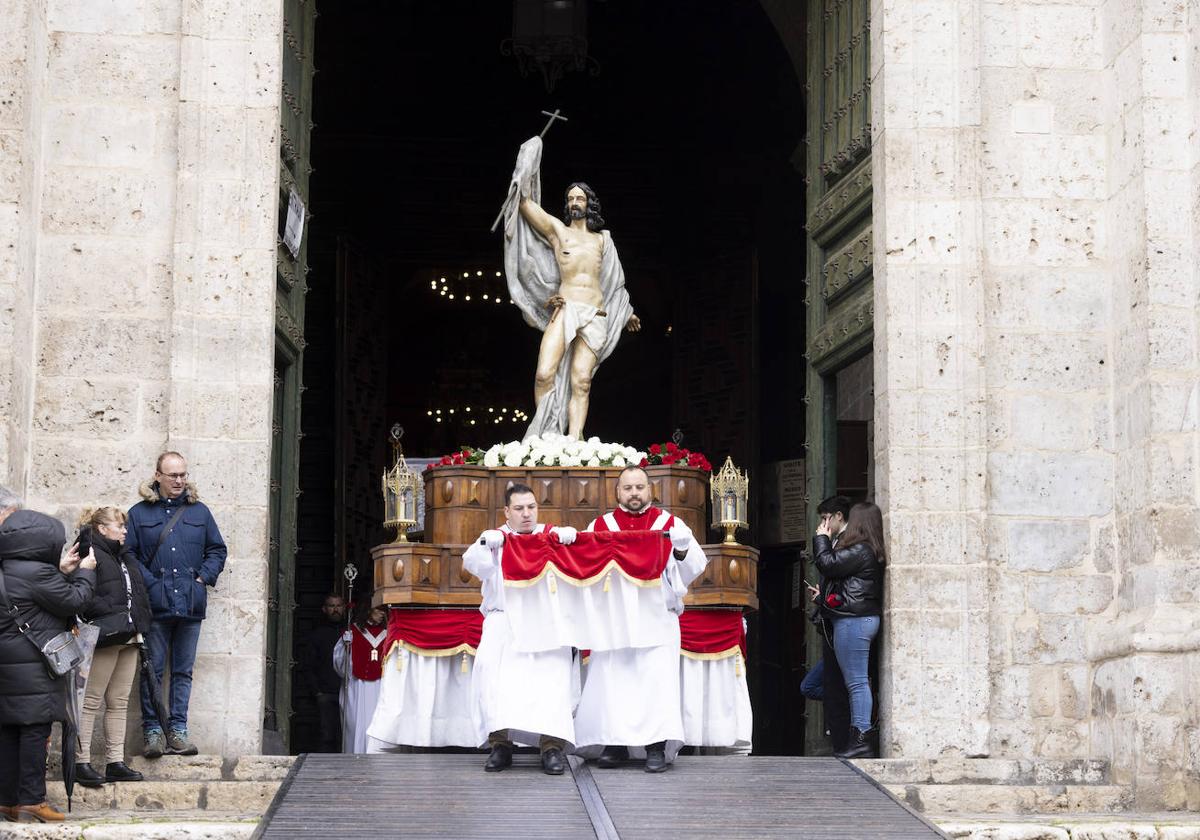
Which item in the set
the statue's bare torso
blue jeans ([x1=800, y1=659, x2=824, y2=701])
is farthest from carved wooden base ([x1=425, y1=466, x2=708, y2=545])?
blue jeans ([x1=800, y1=659, x2=824, y2=701])

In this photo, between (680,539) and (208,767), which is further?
(208,767)

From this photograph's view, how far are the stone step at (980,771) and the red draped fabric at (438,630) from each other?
2551mm

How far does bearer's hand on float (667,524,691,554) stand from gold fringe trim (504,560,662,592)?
0.65 feet

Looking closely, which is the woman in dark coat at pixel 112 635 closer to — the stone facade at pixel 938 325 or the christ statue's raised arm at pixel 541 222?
the stone facade at pixel 938 325

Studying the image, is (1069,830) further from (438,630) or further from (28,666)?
(28,666)

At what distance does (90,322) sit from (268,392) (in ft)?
3.81

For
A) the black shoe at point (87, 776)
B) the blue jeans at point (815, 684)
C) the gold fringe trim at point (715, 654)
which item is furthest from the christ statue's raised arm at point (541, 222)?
the black shoe at point (87, 776)

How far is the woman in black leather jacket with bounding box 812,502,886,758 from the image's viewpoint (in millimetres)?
11781

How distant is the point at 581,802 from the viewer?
9695 mm

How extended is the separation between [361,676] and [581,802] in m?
4.88

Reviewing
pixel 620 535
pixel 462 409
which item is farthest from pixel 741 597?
pixel 462 409

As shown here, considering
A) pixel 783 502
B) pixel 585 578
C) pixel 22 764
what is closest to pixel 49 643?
pixel 22 764

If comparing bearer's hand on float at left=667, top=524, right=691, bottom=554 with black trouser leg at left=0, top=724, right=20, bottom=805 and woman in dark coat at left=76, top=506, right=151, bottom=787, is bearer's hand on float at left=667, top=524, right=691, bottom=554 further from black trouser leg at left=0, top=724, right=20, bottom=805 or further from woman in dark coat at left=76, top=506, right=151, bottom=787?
black trouser leg at left=0, top=724, right=20, bottom=805

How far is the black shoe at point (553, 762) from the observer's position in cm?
1044
